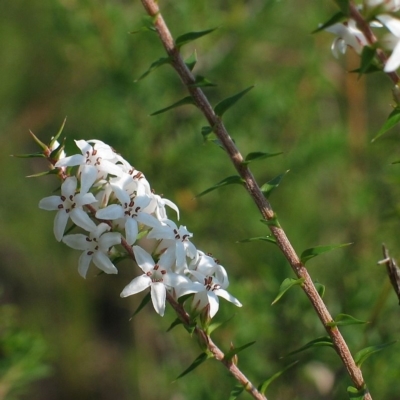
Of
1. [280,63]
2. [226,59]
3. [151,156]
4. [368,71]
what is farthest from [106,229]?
[280,63]

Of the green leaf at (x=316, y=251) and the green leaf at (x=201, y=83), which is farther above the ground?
the green leaf at (x=201, y=83)

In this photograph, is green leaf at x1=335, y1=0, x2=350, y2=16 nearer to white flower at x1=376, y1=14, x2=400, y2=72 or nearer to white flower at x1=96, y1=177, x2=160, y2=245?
white flower at x1=376, y1=14, x2=400, y2=72

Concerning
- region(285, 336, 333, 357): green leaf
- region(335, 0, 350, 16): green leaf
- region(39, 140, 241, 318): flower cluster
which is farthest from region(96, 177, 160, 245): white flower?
region(335, 0, 350, 16): green leaf

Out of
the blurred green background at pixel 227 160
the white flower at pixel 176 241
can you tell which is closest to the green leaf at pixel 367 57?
the white flower at pixel 176 241

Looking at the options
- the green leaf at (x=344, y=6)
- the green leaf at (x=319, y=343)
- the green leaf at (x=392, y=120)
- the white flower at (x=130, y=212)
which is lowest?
the green leaf at (x=319, y=343)

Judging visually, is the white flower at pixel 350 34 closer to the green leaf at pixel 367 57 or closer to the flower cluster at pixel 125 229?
the green leaf at pixel 367 57

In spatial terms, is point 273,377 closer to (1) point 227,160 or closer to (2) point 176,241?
(2) point 176,241
